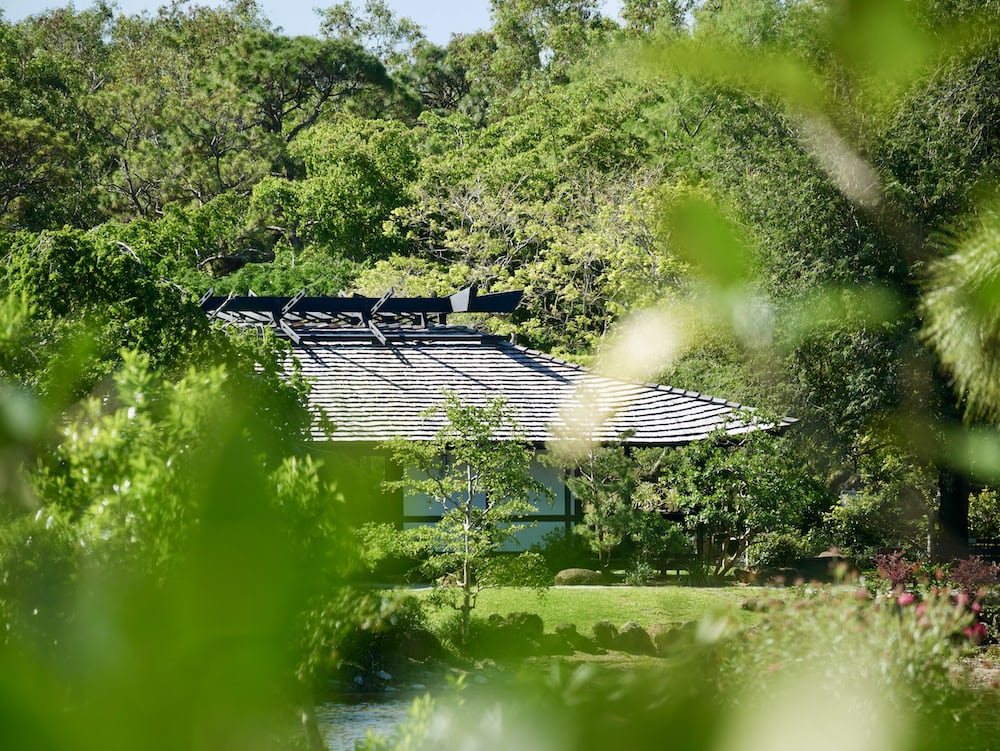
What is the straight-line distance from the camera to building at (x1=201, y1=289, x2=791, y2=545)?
22.2 meters

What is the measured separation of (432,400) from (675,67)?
11000 mm

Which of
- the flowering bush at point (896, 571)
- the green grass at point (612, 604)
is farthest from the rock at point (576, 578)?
the flowering bush at point (896, 571)

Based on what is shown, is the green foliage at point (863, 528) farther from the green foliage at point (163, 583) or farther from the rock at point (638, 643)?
the green foliage at point (163, 583)

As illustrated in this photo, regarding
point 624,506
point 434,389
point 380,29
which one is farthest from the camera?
point 380,29

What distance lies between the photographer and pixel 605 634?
17.5 m

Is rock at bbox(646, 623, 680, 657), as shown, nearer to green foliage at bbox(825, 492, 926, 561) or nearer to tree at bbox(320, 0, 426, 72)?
green foliage at bbox(825, 492, 926, 561)

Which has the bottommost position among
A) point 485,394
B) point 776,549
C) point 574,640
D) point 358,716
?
point 358,716

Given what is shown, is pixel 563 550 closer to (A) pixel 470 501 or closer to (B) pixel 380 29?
(A) pixel 470 501

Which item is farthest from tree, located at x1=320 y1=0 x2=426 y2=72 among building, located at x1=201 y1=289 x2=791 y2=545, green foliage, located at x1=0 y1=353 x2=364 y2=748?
green foliage, located at x1=0 y1=353 x2=364 y2=748

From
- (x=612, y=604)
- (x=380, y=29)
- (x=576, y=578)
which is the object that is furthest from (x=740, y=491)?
(x=380, y=29)

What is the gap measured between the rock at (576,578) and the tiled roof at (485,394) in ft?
7.63

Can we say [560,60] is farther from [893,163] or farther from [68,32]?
[893,163]

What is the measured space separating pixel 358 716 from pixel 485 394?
965 cm

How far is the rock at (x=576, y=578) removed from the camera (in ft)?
68.4
